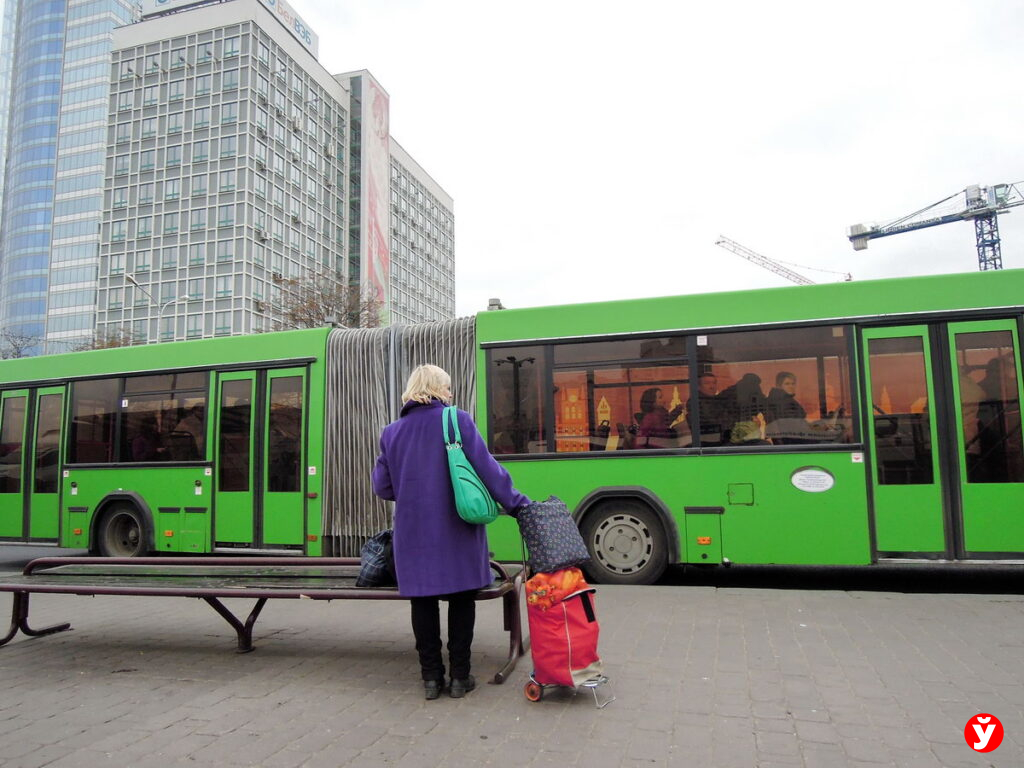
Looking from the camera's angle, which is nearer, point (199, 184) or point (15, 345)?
point (15, 345)

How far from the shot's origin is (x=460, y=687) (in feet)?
13.0

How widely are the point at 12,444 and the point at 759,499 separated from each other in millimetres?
10809

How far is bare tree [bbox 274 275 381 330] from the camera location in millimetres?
31078

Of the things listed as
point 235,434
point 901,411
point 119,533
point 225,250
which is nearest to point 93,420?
point 119,533

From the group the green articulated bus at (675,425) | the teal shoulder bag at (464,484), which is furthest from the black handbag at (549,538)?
the green articulated bus at (675,425)

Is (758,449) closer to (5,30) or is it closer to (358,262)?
(358,262)

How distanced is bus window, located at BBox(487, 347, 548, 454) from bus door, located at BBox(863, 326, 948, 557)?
10.7 feet

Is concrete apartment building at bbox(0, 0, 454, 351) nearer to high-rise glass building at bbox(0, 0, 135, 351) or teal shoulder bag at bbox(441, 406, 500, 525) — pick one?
high-rise glass building at bbox(0, 0, 135, 351)

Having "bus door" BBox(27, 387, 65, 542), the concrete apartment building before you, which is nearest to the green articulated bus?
"bus door" BBox(27, 387, 65, 542)

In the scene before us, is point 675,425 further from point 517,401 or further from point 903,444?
point 903,444

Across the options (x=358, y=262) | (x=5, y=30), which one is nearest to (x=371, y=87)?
(x=358, y=262)

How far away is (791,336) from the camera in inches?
283

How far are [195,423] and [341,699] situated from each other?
6.49 meters

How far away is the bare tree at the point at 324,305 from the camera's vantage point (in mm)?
31078
